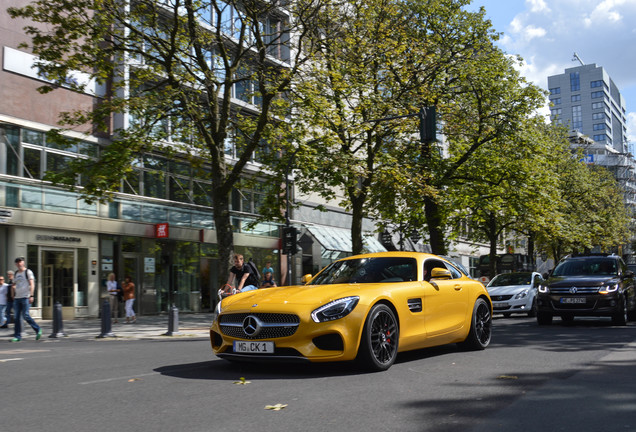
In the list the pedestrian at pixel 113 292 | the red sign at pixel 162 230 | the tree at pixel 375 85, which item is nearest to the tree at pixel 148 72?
the tree at pixel 375 85

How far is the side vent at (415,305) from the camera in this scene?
8.26 m

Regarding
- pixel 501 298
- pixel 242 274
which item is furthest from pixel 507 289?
pixel 242 274

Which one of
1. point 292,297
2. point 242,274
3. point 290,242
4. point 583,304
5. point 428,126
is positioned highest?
point 428,126

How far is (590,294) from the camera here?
15516mm

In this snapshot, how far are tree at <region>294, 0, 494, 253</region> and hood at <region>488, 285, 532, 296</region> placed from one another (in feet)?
13.5

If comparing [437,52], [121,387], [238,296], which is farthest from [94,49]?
[437,52]

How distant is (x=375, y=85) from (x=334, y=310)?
1893cm

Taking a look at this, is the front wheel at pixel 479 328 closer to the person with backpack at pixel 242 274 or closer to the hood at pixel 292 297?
the hood at pixel 292 297

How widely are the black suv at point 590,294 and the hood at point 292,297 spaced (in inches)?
364

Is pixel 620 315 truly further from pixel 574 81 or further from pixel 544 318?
pixel 574 81

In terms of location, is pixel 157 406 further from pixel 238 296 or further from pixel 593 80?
pixel 593 80

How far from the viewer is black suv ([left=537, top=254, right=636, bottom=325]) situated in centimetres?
1544

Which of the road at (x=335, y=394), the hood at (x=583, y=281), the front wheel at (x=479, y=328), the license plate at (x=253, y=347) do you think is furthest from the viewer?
the hood at (x=583, y=281)

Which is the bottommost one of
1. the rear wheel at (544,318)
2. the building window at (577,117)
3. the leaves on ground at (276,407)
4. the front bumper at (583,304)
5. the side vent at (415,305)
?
the rear wheel at (544,318)
